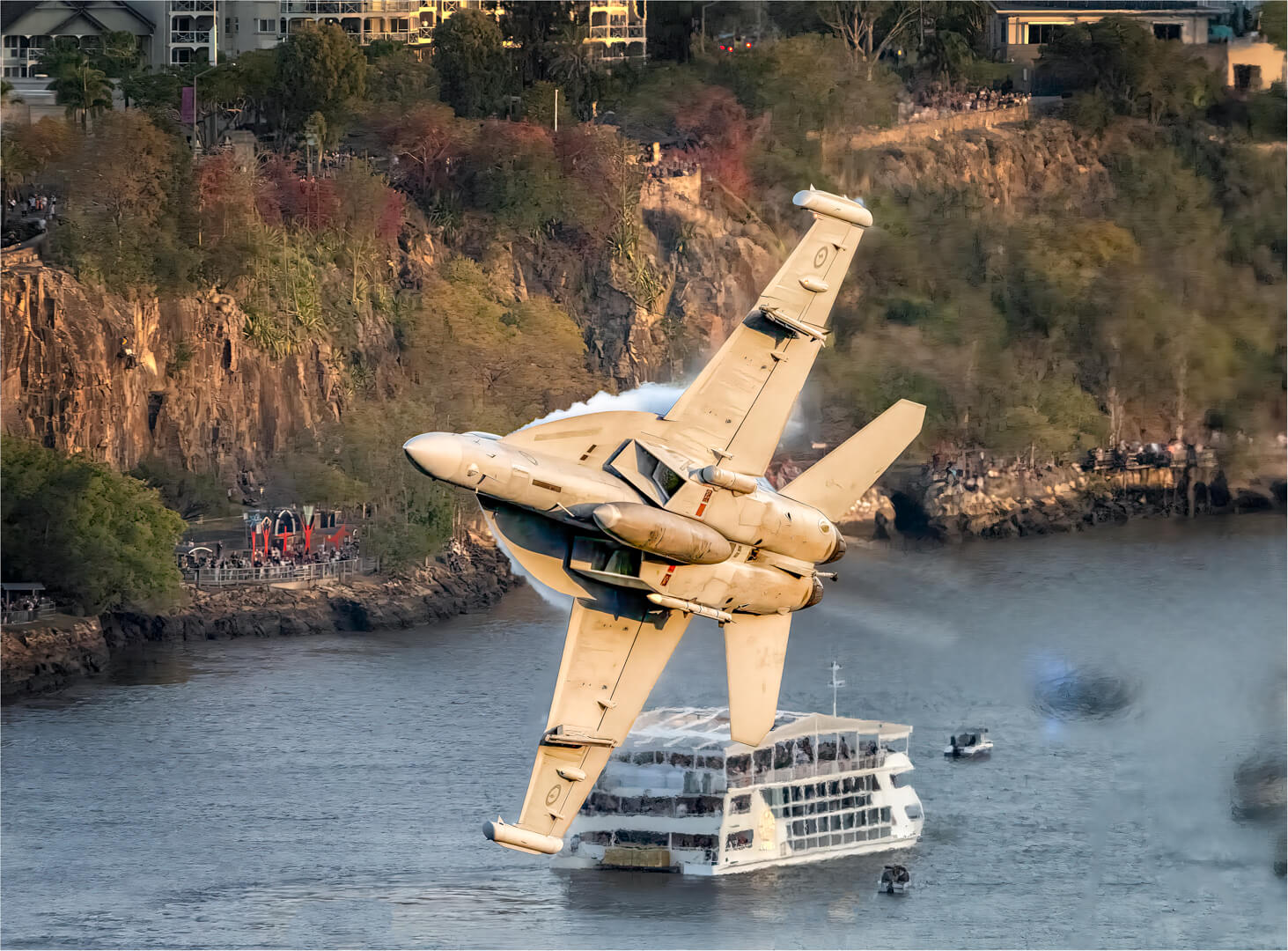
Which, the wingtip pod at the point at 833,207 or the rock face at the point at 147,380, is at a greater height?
the wingtip pod at the point at 833,207

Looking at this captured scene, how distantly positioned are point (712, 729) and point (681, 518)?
127 feet

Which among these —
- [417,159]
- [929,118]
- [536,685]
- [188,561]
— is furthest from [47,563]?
[929,118]

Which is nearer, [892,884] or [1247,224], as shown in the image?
[892,884]

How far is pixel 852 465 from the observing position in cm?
6066

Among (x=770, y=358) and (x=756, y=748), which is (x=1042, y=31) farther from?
(x=770, y=358)

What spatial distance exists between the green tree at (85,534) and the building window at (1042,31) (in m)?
50.8

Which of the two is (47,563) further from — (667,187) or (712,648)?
(667,187)

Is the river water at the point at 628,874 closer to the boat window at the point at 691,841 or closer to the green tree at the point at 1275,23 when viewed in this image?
the boat window at the point at 691,841

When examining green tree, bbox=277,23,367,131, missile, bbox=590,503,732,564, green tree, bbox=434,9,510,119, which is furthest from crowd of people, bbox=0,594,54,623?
missile, bbox=590,503,732,564

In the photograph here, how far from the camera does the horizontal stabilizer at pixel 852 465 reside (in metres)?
60.5

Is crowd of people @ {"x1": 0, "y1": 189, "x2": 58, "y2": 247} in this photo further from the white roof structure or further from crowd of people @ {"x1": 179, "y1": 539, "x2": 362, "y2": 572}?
the white roof structure

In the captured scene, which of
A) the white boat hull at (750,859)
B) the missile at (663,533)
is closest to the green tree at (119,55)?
the white boat hull at (750,859)

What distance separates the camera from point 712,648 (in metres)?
108

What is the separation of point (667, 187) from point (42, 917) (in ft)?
202
